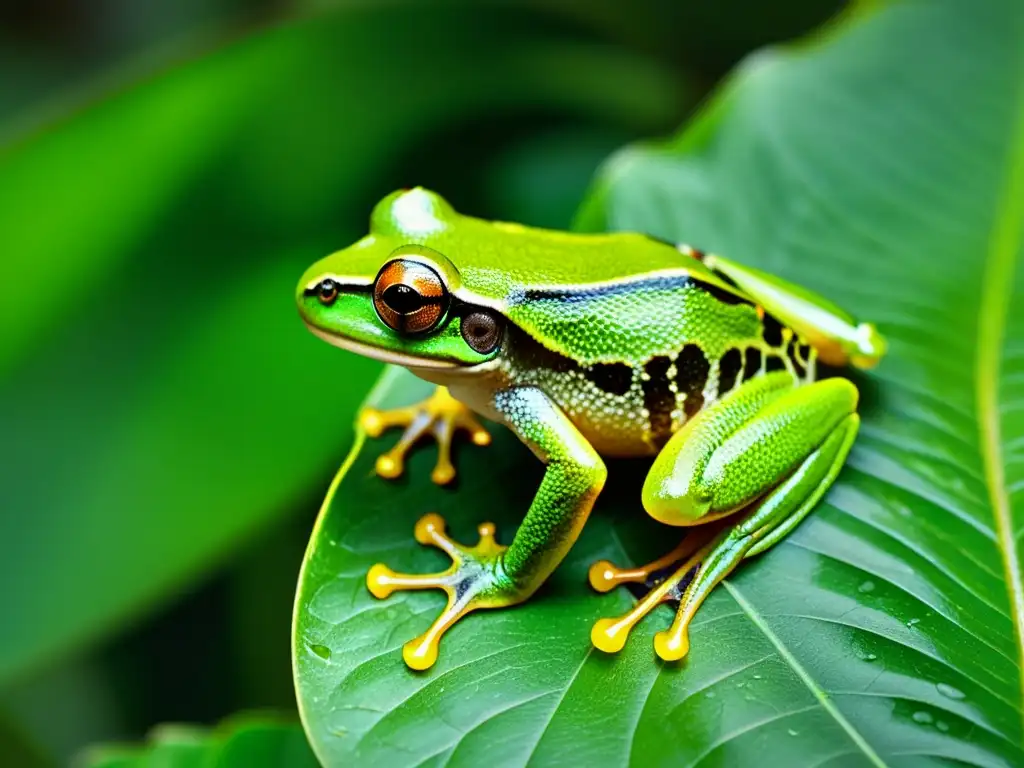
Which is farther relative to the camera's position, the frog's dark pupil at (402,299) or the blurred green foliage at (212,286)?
the blurred green foliage at (212,286)

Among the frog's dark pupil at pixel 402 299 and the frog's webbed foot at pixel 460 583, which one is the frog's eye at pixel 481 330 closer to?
the frog's dark pupil at pixel 402 299

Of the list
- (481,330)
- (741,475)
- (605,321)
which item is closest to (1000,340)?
(741,475)

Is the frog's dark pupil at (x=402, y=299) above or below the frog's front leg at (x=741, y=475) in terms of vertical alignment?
above

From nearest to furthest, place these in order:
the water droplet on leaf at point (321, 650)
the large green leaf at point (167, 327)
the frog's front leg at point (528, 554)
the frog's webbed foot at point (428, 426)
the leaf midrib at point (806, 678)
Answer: the leaf midrib at point (806, 678), the water droplet on leaf at point (321, 650), the frog's front leg at point (528, 554), the frog's webbed foot at point (428, 426), the large green leaf at point (167, 327)

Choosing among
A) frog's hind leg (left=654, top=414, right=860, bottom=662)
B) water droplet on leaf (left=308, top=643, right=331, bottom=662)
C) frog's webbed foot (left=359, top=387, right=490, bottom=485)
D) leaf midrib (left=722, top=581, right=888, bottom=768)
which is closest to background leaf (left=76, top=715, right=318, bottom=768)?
water droplet on leaf (left=308, top=643, right=331, bottom=662)

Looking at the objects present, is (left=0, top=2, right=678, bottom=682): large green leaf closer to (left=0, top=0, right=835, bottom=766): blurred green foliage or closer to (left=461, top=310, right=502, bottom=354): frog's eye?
(left=0, top=0, right=835, bottom=766): blurred green foliage

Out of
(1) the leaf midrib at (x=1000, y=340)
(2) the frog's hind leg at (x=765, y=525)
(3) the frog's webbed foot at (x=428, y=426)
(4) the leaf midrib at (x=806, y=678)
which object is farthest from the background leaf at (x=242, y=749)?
(1) the leaf midrib at (x=1000, y=340)
